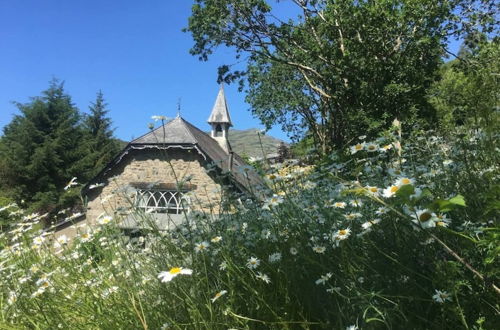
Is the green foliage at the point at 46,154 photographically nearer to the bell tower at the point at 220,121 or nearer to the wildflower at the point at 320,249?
the bell tower at the point at 220,121

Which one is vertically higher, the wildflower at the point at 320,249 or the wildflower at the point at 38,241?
the wildflower at the point at 38,241

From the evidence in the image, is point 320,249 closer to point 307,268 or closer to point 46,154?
point 307,268

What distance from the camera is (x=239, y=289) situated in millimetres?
2359

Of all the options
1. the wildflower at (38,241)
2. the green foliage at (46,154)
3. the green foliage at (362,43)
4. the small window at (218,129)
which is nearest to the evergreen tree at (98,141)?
the green foliage at (46,154)

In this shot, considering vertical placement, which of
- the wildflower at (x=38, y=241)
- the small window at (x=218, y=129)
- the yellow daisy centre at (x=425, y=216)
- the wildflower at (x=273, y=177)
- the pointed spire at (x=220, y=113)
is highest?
the pointed spire at (x=220, y=113)

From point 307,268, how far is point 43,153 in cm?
3020

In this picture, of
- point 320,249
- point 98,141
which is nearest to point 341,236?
point 320,249

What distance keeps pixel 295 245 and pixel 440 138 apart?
2379mm

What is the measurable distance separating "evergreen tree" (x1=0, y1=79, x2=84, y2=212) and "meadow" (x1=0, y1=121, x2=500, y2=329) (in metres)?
26.4

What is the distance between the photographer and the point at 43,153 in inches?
1115

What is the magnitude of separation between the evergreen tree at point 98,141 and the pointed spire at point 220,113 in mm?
11622

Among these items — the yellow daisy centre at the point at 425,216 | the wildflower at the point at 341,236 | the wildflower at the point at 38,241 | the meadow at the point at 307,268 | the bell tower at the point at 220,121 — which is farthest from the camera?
the bell tower at the point at 220,121

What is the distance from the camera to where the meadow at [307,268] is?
63.5 inches

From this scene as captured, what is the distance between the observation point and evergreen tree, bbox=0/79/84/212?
27.9 metres
